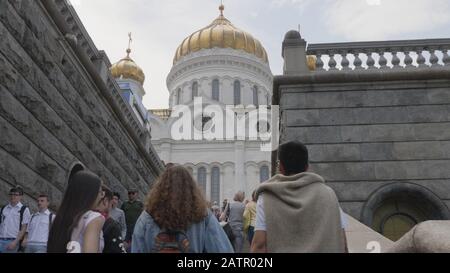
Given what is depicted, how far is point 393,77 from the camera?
1041cm

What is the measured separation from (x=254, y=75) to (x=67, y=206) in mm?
42834

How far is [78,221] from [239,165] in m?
35.3

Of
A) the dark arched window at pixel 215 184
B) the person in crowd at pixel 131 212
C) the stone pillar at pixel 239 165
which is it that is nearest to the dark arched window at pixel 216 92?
the stone pillar at pixel 239 165

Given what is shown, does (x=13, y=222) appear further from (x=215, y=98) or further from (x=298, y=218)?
(x=215, y=98)

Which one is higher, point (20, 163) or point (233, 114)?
point (233, 114)

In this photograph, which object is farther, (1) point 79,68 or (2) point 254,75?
(2) point 254,75

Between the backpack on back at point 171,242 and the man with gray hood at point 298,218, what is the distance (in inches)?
19.4

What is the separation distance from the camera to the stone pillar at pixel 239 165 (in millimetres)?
38125

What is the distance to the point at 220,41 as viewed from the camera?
46188 mm

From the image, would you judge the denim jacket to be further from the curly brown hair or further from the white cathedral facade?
the white cathedral facade

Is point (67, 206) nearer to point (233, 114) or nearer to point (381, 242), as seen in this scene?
point (381, 242)

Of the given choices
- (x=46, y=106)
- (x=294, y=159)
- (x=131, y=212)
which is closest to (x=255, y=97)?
(x=131, y=212)

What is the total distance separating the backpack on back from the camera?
10.5 feet

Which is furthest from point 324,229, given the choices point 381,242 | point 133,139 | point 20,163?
point 133,139
